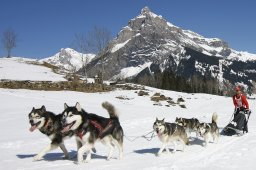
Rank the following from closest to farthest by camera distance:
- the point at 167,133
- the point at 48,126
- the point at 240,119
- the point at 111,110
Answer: the point at 48,126 < the point at 111,110 < the point at 167,133 < the point at 240,119

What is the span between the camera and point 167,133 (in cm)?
1140

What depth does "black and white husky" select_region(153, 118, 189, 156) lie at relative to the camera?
439 inches

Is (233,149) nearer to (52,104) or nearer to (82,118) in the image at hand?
(82,118)

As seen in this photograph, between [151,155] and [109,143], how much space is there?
5.27ft

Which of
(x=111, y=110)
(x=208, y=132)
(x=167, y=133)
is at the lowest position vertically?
(x=208, y=132)

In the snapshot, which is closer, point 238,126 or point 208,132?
point 208,132

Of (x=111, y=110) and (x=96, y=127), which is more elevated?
(x=111, y=110)

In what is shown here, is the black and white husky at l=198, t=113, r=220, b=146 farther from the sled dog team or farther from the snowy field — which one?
the sled dog team

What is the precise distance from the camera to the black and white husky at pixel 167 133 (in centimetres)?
1114

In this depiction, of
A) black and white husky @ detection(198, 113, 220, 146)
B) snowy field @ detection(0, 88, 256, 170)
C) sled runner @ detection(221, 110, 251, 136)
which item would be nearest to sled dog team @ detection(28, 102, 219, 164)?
snowy field @ detection(0, 88, 256, 170)

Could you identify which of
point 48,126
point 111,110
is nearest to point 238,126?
point 111,110

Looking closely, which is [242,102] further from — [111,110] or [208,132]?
[111,110]

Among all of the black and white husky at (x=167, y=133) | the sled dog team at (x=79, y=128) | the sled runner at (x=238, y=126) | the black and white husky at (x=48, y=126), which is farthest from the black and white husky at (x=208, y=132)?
the black and white husky at (x=48, y=126)

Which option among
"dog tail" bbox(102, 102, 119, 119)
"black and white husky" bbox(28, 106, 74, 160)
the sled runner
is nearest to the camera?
"black and white husky" bbox(28, 106, 74, 160)
